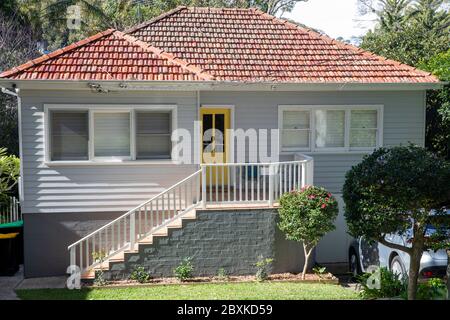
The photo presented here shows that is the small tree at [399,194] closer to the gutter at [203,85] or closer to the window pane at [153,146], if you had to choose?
the gutter at [203,85]

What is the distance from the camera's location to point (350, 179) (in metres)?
8.98

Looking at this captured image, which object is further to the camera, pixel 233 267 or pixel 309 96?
pixel 309 96

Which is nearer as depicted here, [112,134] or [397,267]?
[397,267]

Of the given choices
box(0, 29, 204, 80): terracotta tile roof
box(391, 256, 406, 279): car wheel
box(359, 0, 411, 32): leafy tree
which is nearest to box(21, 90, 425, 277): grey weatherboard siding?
box(0, 29, 204, 80): terracotta tile roof

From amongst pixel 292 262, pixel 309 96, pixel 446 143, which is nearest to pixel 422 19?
pixel 446 143

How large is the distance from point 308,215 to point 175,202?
10.0ft

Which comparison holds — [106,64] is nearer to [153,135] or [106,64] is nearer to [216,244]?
[153,135]

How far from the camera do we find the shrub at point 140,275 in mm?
11707

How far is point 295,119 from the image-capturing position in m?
14.6

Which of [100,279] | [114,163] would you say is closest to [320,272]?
[100,279]

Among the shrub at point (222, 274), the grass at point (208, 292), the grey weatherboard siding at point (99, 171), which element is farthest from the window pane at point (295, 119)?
the grass at point (208, 292)

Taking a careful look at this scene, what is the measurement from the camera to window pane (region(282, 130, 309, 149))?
14586 millimetres

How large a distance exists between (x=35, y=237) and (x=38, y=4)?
2235 cm
